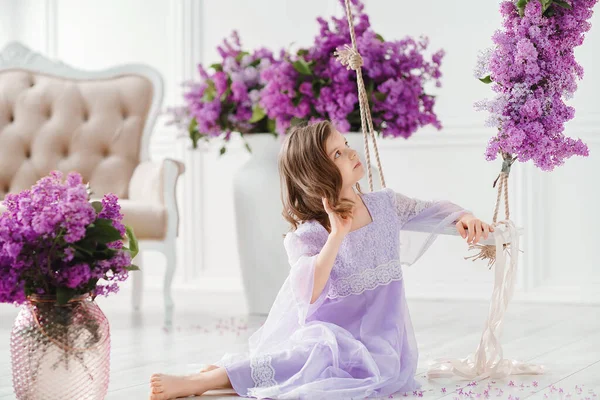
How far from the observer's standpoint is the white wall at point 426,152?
4.03m

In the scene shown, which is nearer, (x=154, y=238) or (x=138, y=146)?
(x=154, y=238)

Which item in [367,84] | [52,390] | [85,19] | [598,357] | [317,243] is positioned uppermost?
[85,19]

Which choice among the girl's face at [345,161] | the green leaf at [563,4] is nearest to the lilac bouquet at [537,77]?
the green leaf at [563,4]

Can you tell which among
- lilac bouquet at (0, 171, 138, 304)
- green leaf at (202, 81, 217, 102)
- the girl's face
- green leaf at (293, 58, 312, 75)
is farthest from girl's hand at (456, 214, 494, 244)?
green leaf at (202, 81, 217, 102)

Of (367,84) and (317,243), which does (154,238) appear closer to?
(367,84)

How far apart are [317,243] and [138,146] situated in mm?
1969

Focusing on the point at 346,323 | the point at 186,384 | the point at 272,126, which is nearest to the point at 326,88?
the point at 272,126

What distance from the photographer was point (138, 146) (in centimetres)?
396

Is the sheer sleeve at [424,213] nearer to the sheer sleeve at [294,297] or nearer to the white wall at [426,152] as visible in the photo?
the sheer sleeve at [294,297]

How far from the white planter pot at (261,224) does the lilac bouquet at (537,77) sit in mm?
1439

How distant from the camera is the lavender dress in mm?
2045

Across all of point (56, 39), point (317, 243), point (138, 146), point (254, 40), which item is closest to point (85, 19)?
point (56, 39)

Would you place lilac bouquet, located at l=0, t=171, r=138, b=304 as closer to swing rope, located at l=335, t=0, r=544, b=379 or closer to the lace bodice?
the lace bodice

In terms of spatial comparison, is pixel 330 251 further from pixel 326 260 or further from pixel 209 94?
pixel 209 94
